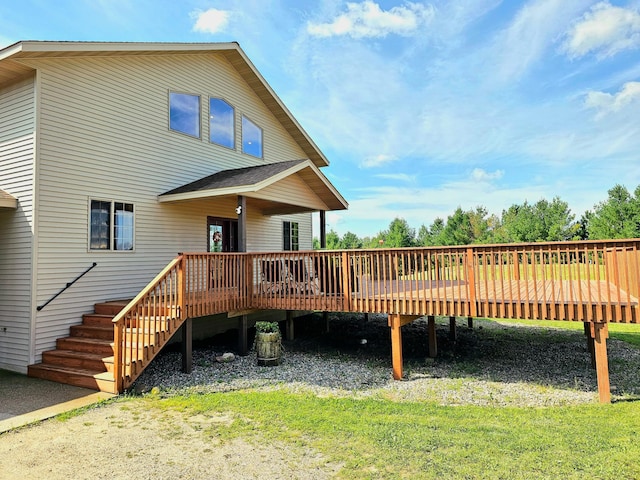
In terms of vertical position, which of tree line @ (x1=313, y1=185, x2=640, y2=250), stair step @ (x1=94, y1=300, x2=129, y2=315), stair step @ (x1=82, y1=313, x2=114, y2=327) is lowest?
stair step @ (x1=82, y1=313, x2=114, y2=327)

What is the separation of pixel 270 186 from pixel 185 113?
348cm

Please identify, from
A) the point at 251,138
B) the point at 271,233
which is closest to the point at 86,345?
the point at 271,233

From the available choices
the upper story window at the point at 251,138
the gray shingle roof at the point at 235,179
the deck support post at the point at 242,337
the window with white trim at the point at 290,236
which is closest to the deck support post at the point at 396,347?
the deck support post at the point at 242,337

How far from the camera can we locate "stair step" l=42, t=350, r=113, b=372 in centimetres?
662

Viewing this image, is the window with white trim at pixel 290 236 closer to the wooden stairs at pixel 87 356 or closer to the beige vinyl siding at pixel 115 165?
the beige vinyl siding at pixel 115 165

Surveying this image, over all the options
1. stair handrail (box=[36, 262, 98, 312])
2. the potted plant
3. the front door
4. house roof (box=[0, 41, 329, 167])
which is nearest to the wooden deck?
the potted plant

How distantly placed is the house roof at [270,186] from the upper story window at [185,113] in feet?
4.56

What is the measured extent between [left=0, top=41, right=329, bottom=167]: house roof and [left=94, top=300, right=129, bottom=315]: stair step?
464cm

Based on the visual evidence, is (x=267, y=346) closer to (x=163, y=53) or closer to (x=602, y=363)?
(x=602, y=363)

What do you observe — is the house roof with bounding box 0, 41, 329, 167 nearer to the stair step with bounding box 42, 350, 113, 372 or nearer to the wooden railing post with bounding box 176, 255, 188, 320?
the wooden railing post with bounding box 176, 255, 188, 320

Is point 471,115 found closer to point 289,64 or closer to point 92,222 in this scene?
point 289,64

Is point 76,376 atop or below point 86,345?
below

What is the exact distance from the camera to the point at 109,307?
792 cm

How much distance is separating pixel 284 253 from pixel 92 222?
161 inches
